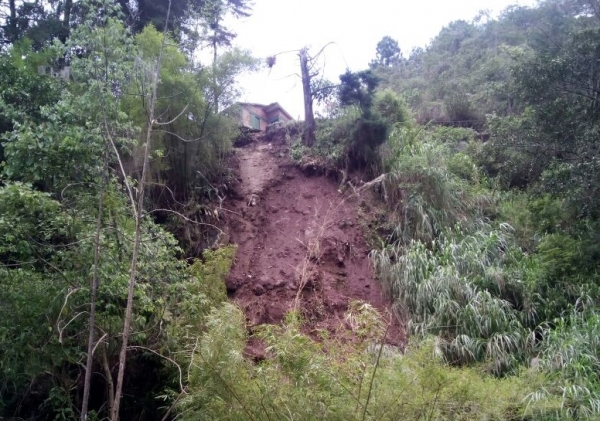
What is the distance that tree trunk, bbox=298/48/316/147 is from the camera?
12.6 metres

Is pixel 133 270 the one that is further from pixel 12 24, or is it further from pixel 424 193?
pixel 12 24

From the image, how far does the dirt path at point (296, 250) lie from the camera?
28.0ft

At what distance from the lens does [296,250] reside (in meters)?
9.79

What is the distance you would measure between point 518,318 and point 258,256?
4.25m

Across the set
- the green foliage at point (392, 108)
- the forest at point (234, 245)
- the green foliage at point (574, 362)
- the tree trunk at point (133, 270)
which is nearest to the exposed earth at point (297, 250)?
the forest at point (234, 245)

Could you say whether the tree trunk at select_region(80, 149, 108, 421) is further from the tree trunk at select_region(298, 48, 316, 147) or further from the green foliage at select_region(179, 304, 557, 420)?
the tree trunk at select_region(298, 48, 316, 147)

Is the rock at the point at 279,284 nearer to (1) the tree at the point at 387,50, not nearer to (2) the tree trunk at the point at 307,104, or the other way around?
(2) the tree trunk at the point at 307,104

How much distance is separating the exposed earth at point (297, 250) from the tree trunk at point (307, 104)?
27.6 inches

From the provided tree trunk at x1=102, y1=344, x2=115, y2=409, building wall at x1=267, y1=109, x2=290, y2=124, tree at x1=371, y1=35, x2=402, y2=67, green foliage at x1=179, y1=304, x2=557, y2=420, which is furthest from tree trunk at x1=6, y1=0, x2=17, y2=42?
tree at x1=371, y1=35, x2=402, y2=67

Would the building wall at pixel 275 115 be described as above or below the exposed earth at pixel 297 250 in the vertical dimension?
above

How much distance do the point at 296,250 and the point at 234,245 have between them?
1781 millimetres

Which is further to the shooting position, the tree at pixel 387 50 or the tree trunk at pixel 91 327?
the tree at pixel 387 50

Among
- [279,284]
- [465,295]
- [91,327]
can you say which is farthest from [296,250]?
[91,327]

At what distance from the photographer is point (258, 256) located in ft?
31.9
